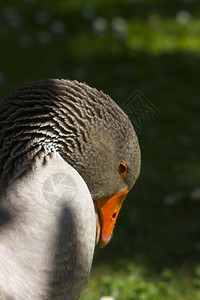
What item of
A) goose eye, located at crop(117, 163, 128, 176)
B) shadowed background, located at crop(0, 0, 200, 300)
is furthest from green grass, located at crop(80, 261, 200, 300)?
goose eye, located at crop(117, 163, 128, 176)

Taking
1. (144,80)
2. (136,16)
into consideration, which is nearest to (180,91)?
(144,80)

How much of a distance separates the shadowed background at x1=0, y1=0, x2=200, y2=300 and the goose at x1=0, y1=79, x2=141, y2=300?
0.59m

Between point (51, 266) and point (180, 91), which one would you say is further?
point (180, 91)

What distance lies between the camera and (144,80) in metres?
6.39

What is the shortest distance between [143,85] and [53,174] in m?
3.90

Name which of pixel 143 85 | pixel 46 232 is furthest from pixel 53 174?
pixel 143 85

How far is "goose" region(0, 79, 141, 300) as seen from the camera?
8.19 ft

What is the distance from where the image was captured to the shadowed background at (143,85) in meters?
3.90

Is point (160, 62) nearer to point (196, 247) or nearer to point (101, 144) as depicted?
point (196, 247)

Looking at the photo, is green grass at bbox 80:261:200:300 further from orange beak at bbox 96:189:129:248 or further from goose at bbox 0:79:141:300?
goose at bbox 0:79:141:300

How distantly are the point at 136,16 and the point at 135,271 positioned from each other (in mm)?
4630

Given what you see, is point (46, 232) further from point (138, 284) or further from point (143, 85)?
point (143, 85)

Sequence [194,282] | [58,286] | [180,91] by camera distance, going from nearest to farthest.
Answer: [58,286]
[194,282]
[180,91]

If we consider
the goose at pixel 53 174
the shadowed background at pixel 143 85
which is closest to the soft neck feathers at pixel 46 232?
the goose at pixel 53 174
